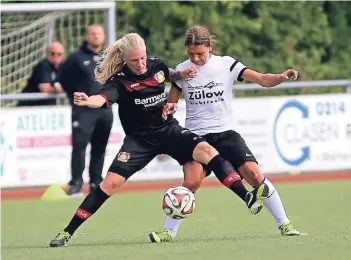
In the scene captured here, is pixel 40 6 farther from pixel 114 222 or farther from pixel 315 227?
pixel 315 227

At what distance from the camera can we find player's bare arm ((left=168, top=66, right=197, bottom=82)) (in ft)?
30.5

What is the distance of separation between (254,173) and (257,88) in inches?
343

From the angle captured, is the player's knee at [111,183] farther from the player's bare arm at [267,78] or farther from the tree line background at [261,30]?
the tree line background at [261,30]

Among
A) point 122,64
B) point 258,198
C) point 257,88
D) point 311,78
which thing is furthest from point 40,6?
point 311,78

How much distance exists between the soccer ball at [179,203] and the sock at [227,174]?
1.04ft

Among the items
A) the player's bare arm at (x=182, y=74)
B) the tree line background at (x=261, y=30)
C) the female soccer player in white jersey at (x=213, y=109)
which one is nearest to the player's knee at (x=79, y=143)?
the female soccer player in white jersey at (x=213, y=109)

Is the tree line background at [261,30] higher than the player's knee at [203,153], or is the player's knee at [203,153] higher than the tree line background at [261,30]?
the player's knee at [203,153]

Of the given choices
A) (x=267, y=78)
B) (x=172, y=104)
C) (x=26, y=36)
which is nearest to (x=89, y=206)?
(x=172, y=104)

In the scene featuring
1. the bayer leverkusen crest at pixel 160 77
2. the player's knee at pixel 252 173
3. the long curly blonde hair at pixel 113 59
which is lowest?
the player's knee at pixel 252 173

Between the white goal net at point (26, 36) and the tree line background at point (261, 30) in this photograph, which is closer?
the white goal net at point (26, 36)

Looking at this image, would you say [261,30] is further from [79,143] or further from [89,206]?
[89,206]

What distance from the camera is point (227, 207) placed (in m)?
12.6

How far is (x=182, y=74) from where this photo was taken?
9336mm

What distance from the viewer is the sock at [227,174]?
8.96 meters
